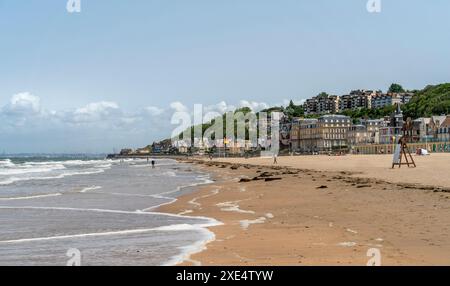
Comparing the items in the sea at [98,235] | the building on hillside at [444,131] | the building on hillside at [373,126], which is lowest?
the sea at [98,235]

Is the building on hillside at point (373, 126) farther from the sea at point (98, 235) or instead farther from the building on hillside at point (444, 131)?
the sea at point (98, 235)

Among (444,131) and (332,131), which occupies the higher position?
(332,131)

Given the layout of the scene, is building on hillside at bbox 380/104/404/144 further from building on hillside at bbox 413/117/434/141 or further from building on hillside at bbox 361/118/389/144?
building on hillside at bbox 361/118/389/144

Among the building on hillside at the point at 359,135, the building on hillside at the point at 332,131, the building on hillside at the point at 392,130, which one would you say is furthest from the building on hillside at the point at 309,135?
the building on hillside at the point at 392,130

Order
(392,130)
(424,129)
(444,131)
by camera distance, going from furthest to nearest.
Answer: (392,130)
(424,129)
(444,131)

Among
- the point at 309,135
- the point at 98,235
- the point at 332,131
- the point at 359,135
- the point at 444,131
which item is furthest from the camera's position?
the point at 309,135

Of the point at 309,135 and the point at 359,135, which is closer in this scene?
the point at 359,135

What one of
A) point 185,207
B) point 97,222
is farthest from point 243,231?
point 185,207

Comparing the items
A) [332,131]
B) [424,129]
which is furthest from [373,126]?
[424,129]

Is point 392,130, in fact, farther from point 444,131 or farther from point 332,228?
point 332,228

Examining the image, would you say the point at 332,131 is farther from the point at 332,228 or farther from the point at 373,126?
the point at 332,228

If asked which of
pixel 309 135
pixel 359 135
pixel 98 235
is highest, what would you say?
pixel 309 135
